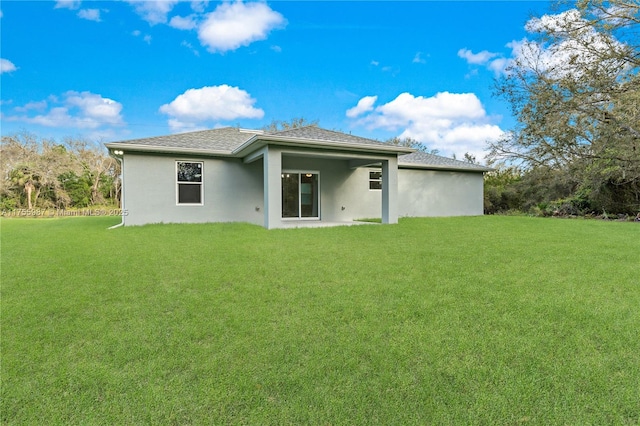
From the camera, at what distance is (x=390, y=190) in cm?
1177

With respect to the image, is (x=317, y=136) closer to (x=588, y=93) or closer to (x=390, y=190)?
(x=390, y=190)

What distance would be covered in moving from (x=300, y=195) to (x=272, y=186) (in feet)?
10.7

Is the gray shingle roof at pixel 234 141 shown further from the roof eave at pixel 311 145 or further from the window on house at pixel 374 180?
the window on house at pixel 374 180

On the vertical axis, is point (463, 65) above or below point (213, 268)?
above

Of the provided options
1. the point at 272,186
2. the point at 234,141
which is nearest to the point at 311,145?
the point at 272,186

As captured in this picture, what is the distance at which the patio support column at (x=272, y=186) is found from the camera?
32.8 ft

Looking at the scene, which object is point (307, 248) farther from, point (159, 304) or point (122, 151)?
point (122, 151)

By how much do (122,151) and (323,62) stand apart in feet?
34.4

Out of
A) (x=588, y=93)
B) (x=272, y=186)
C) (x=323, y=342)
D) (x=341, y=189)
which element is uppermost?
(x=588, y=93)

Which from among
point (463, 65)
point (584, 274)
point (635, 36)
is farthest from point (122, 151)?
point (635, 36)

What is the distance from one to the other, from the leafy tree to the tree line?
2750 cm

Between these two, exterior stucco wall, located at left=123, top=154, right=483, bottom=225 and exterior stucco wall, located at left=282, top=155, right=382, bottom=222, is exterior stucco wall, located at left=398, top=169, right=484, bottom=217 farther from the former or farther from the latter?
exterior stucco wall, located at left=282, top=155, right=382, bottom=222

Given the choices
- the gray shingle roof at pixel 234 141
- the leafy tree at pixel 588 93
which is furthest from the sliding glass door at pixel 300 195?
the leafy tree at pixel 588 93

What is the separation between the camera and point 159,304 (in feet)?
12.0
